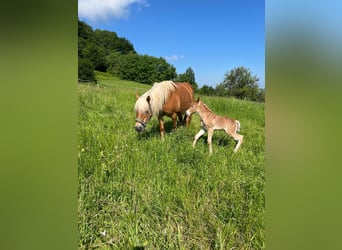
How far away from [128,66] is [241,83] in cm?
44

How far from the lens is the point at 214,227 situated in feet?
3.74

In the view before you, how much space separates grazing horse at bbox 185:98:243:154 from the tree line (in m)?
0.36

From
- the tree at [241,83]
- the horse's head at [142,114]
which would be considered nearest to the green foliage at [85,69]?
the tree at [241,83]

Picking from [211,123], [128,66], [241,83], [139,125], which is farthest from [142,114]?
[241,83]

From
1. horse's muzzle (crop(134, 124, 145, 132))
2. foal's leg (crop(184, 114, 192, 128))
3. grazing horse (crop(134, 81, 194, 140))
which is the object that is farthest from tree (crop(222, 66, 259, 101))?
horse's muzzle (crop(134, 124, 145, 132))

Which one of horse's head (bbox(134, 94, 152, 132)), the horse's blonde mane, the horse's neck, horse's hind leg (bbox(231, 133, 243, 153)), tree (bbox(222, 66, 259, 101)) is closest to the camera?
Answer: tree (bbox(222, 66, 259, 101))

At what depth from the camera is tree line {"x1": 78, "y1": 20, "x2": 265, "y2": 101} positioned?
35.1 inches

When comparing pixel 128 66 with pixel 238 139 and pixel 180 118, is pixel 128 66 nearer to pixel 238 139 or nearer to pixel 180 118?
pixel 238 139

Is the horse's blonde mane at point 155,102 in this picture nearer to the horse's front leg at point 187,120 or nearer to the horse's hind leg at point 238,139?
the horse's front leg at point 187,120

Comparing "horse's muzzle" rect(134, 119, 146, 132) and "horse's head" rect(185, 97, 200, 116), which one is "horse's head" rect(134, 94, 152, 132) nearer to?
"horse's muzzle" rect(134, 119, 146, 132)

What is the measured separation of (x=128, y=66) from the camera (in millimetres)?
1035

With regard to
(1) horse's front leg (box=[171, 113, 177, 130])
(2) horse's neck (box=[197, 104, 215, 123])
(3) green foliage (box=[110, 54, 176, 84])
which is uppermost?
(3) green foliage (box=[110, 54, 176, 84])

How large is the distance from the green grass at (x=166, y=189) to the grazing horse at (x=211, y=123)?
71 millimetres
